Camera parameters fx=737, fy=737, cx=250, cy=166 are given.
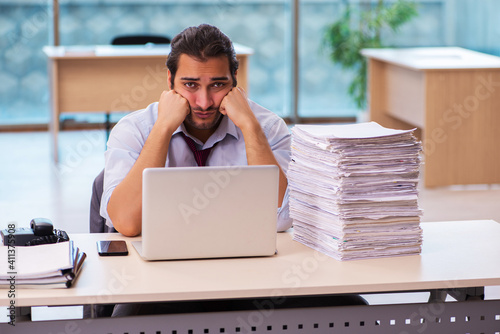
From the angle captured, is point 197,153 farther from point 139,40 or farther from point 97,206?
point 139,40

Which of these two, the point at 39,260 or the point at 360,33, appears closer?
the point at 39,260

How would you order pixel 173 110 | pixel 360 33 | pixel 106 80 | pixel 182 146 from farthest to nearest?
pixel 360 33
pixel 106 80
pixel 182 146
pixel 173 110

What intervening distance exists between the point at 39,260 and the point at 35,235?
16cm

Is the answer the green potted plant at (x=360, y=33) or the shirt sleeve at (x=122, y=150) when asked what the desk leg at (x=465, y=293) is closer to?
Result: the shirt sleeve at (x=122, y=150)

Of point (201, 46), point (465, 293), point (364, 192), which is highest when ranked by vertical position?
point (201, 46)

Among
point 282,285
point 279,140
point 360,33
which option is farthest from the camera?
point 360,33

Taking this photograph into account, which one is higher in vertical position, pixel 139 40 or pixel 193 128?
pixel 139 40

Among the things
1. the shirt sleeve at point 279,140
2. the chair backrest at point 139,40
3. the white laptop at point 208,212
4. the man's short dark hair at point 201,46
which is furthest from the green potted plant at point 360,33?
the white laptop at point 208,212

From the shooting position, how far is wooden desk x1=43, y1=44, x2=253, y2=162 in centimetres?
564

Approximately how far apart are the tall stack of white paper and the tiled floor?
5.27 ft

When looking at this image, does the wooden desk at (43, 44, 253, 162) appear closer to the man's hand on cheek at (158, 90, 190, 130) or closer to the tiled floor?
the tiled floor

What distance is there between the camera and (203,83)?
207 centimetres

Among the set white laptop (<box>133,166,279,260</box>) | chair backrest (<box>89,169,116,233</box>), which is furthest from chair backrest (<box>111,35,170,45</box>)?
white laptop (<box>133,166,279,260</box>)

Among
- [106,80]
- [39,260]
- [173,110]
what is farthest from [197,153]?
[106,80]
